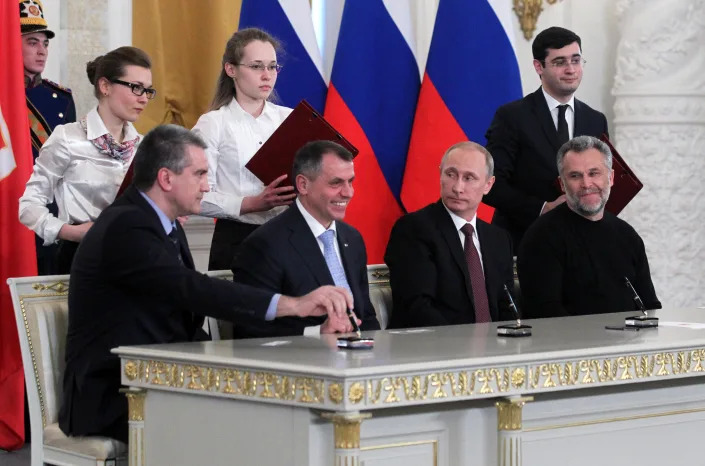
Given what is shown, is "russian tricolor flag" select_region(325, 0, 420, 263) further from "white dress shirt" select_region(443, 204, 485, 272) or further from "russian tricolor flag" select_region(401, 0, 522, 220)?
"white dress shirt" select_region(443, 204, 485, 272)

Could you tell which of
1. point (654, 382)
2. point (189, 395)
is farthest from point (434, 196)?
point (189, 395)

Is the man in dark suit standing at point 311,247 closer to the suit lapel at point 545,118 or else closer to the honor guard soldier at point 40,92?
the suit lapel at point 545,118

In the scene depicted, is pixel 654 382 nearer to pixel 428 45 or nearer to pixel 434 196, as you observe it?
pixel 434 196

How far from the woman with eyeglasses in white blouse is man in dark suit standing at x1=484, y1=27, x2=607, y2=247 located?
5.08 ft

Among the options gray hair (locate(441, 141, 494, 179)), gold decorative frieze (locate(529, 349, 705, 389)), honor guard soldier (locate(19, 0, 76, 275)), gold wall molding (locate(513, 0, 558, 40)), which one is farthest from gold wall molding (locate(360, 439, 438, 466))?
gold wall molding (locate(513, 0, 558, 40))

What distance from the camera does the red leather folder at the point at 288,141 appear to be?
179 inches

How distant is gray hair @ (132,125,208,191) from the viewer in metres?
3.73

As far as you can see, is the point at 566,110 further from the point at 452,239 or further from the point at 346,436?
the point at 346,436

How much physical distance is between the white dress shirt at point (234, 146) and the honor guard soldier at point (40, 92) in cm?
93

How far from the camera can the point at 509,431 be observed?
3.28 meters

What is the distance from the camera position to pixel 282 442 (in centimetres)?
304

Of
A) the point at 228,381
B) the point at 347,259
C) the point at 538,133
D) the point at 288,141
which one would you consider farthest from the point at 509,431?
the point at 538,133

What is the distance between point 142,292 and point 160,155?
0.40m

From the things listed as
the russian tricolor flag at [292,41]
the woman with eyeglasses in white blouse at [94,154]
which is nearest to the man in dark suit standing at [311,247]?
the woman with eyeglasses in white blouse at [94,154]
